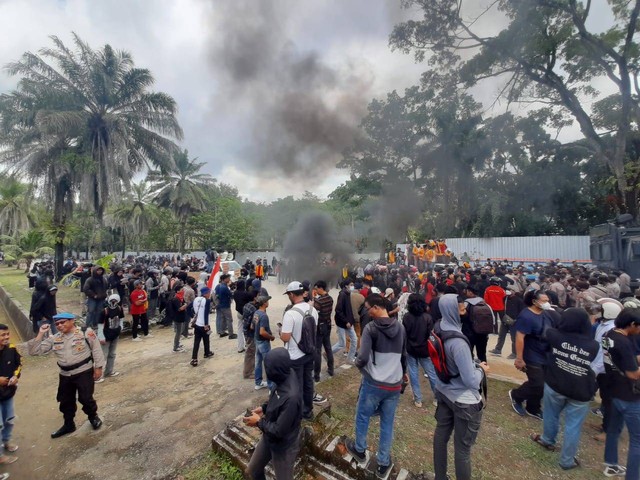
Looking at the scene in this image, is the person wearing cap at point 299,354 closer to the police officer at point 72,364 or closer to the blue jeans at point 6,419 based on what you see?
the police officer at point 72,364

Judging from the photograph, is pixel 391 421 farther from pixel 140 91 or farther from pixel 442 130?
pixel 442 130

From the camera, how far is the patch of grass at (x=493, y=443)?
2928 mm

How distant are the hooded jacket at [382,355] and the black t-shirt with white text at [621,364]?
5.84 ft

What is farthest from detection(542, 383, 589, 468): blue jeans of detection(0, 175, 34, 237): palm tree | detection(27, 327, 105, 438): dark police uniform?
detection(0, 175, 34, 237): palm tree

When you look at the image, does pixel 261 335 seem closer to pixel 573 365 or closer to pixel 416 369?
pixel 416 369

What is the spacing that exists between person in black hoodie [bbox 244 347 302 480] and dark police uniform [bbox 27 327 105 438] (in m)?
2.40

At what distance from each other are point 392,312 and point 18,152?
18.1m

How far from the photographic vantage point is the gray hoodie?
2350 mm

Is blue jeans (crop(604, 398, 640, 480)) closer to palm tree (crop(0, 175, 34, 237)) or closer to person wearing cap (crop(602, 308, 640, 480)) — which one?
person wearing cap (crop(602, 308, 640, 480))

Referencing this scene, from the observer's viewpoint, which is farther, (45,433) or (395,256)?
(395,256)

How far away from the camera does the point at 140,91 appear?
48.3 ft

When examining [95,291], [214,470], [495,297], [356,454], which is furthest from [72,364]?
[495,297]

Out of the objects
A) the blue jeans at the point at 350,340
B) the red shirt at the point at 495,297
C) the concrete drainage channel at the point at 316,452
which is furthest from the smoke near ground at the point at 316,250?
the concrete drainage channel at the point at 316,452

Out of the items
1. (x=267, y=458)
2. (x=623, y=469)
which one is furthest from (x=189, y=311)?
(x=623, y=469)
